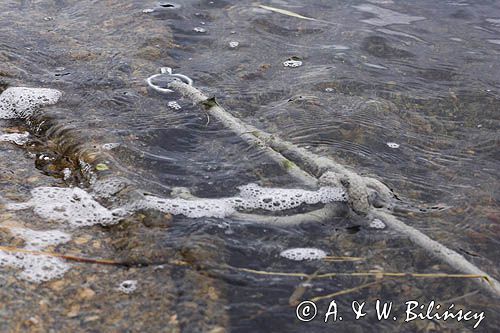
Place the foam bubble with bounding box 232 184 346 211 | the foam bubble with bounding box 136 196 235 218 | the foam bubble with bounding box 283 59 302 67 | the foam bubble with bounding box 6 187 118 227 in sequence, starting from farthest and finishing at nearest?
the foam bubble with bounding box 283 59 302 67
the foam bubble with bounding box 232 184 346 211
the foam bubble with bounding box 136 196 235 218
the foam bubble with bounding box 6 187 118 227

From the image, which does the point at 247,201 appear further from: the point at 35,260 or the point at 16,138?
the point at 16,138

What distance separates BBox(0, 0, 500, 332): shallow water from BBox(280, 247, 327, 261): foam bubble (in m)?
0.04

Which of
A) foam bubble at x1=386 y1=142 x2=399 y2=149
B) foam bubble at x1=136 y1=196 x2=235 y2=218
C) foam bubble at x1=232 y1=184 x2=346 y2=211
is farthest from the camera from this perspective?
foam bubble at x1=386 y1=142 x2=399 y2=149

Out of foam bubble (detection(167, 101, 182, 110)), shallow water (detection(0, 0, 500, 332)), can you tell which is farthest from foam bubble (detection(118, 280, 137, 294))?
foam bubble (detection(167, 101, 182, 110))

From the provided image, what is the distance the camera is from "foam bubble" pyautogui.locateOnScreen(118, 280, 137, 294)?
2430 millimetres

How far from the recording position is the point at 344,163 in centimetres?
354

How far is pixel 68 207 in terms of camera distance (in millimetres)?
2928

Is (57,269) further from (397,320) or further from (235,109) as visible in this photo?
(235,109)

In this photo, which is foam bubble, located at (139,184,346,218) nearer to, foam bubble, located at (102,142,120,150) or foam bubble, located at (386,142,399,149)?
foam bubble, located at (102,142,120,150)

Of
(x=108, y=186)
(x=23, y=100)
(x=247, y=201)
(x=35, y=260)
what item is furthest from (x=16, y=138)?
(x=247, y=201)

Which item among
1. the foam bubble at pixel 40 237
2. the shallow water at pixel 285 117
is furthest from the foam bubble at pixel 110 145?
the foam bubble at pixel 40 237

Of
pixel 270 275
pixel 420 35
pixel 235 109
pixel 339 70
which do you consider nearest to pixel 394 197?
pixel 270 275

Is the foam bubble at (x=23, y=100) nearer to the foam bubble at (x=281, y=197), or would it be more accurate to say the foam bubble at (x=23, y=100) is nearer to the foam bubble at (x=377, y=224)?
the foam bubble at (x=281, y=197)

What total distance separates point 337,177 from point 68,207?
1502 millimetres
